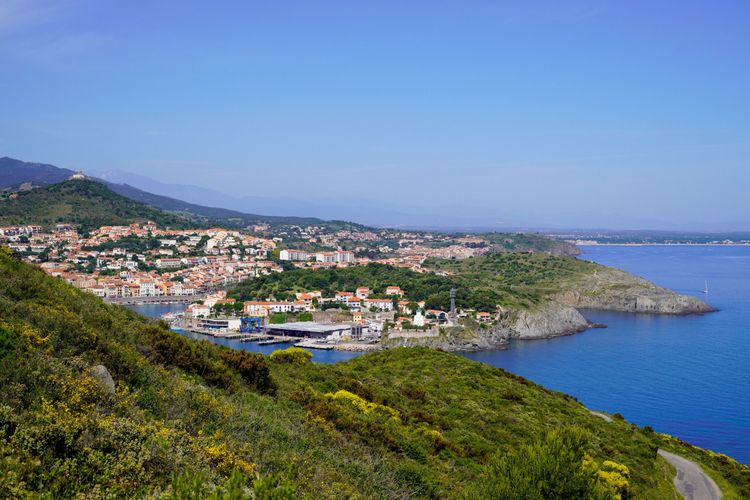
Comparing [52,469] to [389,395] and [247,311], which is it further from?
[247,311]

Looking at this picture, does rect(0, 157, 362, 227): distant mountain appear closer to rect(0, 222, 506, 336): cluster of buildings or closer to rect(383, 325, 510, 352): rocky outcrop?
rect(0, 222, 506, 336): cluster of buildings

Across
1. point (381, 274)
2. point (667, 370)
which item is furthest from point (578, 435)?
point (381, 274)

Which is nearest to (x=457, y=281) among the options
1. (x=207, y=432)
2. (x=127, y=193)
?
(x=207, y=432)

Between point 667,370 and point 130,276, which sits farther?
point 130,276

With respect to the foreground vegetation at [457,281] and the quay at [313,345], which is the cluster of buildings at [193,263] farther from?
the quay at [313,345]

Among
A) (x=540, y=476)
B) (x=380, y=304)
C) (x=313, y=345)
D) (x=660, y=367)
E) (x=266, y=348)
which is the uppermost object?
(x=540, y=476)

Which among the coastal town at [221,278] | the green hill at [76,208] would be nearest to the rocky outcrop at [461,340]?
the coastal town at [221,278]

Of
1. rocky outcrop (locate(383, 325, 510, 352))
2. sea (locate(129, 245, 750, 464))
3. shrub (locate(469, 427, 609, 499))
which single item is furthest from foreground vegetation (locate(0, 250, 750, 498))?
rocky outcrop (locate(383, 325, 510, 352))

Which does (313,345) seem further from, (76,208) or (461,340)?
(76,208)
